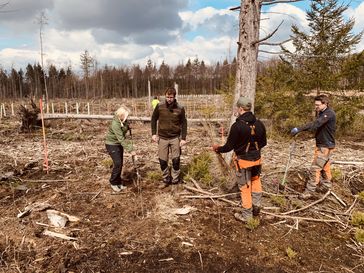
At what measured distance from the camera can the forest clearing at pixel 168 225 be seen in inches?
158

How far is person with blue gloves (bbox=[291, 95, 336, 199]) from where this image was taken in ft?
18.7

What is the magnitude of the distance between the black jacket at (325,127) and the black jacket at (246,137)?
60.8 inches

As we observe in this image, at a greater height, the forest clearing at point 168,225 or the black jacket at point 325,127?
the black jacket at point 325,127

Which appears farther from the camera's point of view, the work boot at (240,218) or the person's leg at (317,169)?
the person's leg at (317,169)

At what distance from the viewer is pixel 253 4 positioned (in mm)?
5547

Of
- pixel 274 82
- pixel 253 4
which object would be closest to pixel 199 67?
pixel 274 82

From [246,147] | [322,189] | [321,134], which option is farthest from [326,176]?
[246,147]

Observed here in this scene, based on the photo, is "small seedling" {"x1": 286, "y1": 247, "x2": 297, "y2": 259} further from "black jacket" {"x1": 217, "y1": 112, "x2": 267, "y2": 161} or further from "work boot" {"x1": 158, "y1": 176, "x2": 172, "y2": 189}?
"work boot" {"x1": 158, "y1": 176, "x2": 172, "y2": 189}

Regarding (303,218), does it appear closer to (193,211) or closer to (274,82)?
(193,211)

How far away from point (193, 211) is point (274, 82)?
33.5 feet

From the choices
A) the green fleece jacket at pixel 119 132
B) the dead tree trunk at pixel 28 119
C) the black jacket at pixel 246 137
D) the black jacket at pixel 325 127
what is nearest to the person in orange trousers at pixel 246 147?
the black jacket at pixel 246 137

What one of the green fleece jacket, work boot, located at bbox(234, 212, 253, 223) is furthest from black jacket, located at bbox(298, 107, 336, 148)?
the green fleece jacket

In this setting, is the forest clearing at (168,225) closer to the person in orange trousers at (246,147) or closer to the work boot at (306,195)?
the work boot at (306,195)

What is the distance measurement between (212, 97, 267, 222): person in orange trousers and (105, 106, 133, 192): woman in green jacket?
1.82m
